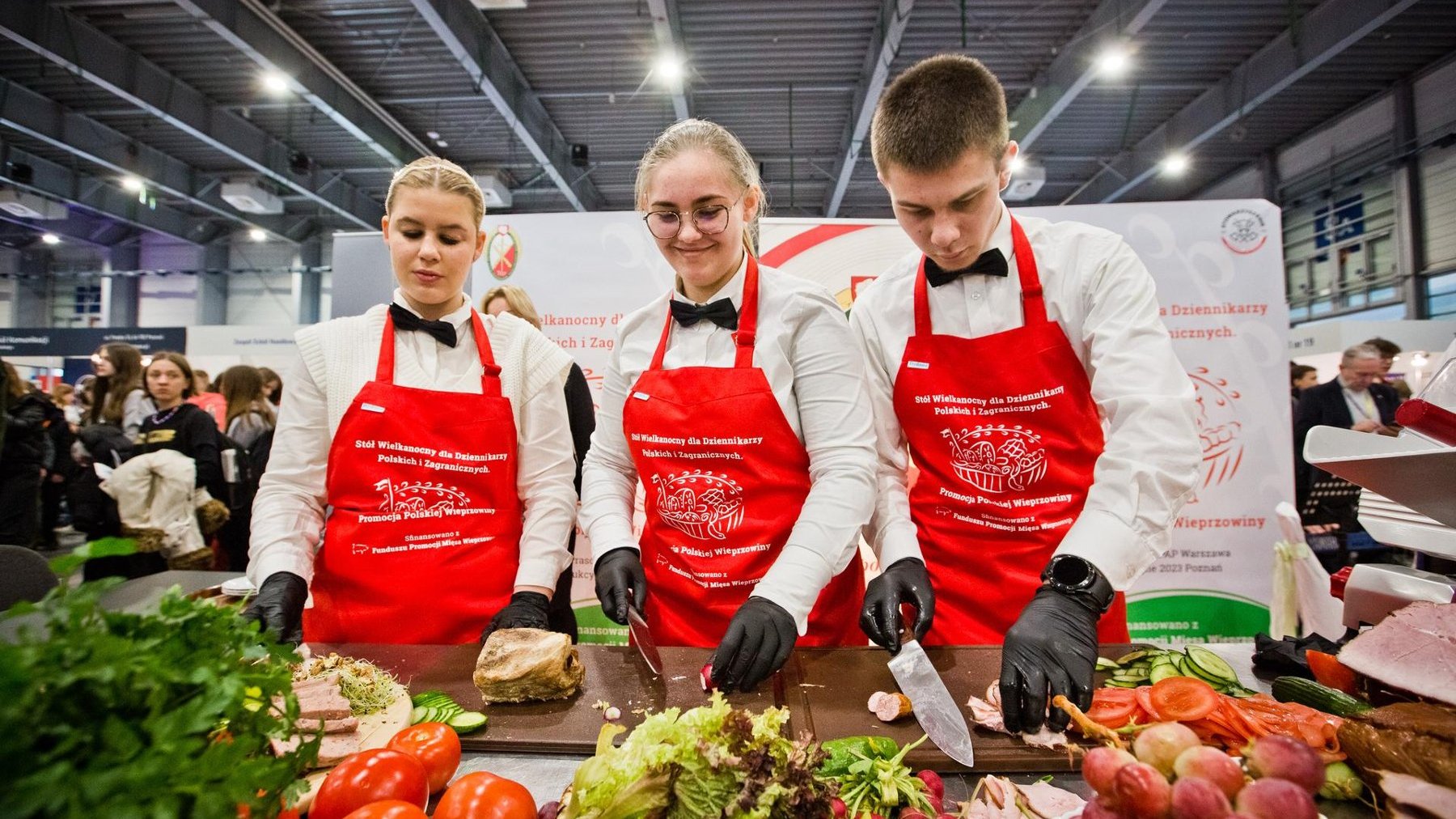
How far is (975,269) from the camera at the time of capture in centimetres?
188

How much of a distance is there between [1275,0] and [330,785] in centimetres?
1007

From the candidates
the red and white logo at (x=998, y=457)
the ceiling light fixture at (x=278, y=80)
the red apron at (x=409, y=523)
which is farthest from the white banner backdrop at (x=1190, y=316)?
the ceiling light fixture at (x=278, y=80)

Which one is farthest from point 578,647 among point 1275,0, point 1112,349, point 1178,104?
point 1178,104

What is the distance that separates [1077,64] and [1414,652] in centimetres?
831

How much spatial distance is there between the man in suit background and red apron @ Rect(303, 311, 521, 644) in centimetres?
625

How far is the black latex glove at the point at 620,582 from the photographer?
1.66 meters

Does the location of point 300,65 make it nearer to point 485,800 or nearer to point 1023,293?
point 1023,293

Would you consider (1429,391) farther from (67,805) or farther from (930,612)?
(67,805)

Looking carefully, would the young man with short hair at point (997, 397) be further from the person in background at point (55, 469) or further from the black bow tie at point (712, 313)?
the person in background at point (55, 469)

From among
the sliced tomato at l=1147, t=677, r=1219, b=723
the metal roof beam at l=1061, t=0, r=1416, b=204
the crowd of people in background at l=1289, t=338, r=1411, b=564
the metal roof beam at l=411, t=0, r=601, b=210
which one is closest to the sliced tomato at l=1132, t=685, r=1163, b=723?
the sliced tomato at l=1147, t=677, r=1219, b=723

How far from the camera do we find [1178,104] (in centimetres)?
987

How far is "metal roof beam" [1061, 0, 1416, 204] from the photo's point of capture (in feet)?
23.1

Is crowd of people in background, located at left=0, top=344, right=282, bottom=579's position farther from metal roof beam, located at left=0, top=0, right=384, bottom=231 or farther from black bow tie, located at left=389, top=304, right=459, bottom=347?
metal roof beam, located at left=0, top=0, right=384, bottom=231

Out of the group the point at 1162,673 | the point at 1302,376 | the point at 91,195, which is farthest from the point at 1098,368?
the point at 91,195
